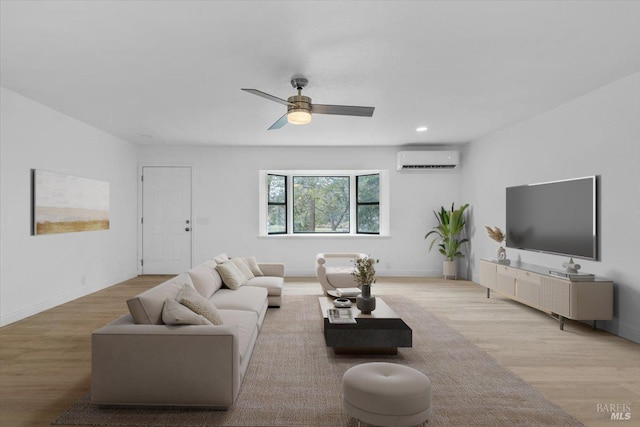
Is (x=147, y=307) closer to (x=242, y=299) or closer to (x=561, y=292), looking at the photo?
(x=242, y=299)

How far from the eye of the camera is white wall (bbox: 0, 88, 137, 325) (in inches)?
165

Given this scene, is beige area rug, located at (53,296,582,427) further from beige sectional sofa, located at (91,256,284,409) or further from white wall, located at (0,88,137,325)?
white wall, located at (0,88,137,325)

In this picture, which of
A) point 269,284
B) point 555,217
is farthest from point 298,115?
point 555,217

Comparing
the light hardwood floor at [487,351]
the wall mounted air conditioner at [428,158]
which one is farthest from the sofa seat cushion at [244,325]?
the wall mounted air conditioner at [428,158]

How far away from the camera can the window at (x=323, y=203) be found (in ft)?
25.2

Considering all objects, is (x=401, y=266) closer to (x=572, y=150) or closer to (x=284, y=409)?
(x=572, y=150)

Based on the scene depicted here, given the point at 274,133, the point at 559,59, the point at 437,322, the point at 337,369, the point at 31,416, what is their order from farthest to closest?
the point at 274,133 < the point at 437,322 < the point at 559,59 < the point at 337,369 < the point at 31,416

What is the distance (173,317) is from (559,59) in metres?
3.74

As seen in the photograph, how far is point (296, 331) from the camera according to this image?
392 centimetres

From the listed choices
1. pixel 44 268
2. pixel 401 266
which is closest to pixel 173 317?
pixel 44 268

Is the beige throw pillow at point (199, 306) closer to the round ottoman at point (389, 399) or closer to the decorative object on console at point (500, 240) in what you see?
the round ottoman at point (389, 399)

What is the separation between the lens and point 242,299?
12.3 ft

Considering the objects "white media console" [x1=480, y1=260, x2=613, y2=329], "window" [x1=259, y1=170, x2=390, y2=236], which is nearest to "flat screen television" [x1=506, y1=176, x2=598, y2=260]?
"white media console" [x1=480, y1=260, x2=613, y2=329]

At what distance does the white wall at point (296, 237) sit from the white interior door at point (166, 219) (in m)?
0.18
